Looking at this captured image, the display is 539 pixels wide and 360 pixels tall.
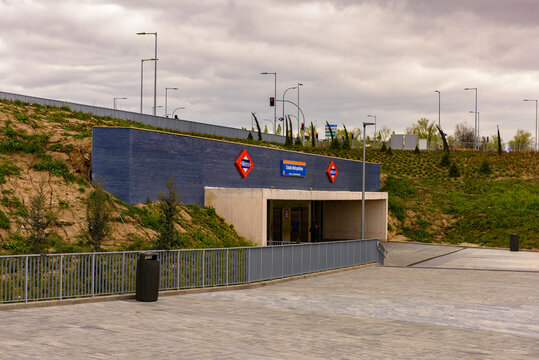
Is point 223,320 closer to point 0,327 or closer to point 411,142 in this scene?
point 0,327

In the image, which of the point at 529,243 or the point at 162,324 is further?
the point at 529,243

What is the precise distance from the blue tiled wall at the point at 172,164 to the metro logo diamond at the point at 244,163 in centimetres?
24

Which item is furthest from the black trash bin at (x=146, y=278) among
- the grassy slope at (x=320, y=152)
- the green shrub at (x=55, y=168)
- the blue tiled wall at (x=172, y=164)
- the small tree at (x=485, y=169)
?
the small tree at (x=485, y=169)

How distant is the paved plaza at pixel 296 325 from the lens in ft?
32.9

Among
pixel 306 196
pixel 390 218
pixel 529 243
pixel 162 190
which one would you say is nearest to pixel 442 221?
pixel 390 218

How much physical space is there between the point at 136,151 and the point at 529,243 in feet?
105

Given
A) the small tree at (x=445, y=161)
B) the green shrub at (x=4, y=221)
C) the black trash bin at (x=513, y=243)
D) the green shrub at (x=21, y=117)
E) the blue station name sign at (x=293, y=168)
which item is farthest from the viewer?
the small tree at (x=445, y=161)

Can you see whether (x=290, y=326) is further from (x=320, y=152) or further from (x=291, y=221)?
(x=320, y=152)

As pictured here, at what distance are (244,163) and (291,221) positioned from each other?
10235 millimetres

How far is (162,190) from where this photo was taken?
29.9 metres

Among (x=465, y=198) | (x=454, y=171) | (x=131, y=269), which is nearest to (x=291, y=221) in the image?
(x=465, y=198)

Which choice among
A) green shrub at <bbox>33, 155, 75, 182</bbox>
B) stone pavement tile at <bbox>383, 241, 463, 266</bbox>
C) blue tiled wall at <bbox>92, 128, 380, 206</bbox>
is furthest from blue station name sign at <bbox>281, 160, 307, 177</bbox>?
green shrub at <bbox>33, 155, 75, 182</bbox>

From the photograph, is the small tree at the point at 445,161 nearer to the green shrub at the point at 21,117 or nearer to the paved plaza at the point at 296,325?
the green shrub at the point at 21,117

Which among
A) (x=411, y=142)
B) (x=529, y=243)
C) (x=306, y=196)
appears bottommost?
(x=529, y=243)
